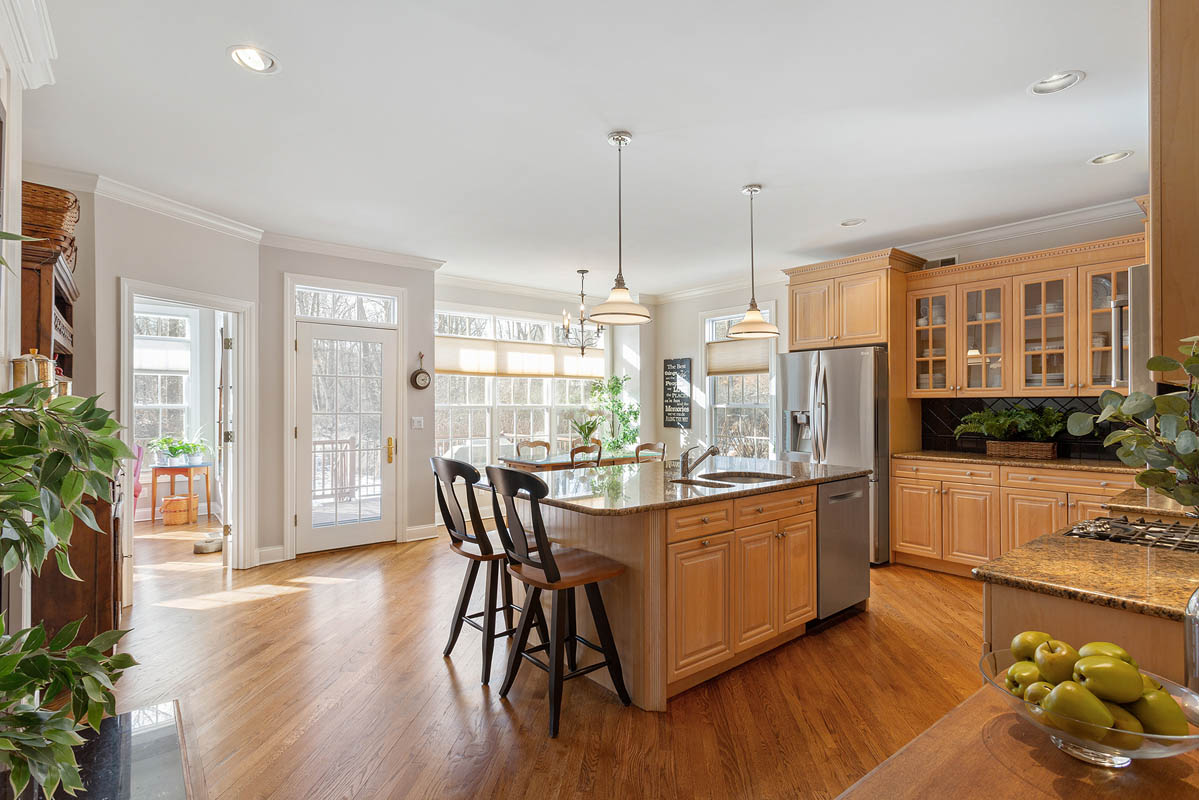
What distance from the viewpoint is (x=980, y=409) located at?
4.89m

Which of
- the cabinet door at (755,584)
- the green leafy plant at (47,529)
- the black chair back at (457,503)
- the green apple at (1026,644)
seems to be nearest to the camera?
the green leafy plant at (47,529)

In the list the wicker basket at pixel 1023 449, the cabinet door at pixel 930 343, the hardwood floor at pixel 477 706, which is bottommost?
the hardwood floor at pixel 477 706

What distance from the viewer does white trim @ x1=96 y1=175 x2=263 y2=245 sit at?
146 inches

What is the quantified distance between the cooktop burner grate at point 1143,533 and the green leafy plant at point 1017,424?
8.01ft

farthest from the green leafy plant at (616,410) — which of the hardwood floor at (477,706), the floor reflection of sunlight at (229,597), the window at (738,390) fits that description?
the floor reflection of sunlight at (229,597)

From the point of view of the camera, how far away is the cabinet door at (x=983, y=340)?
4.46m

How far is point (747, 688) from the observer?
2760 mm

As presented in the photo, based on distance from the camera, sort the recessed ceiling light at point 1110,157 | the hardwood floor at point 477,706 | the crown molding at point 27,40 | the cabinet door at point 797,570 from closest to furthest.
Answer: the crown molding at point 27,40
the hardwood floor at point 477,706
the cabinet door at point 797,570
the recessed ceiling light at point 1110,157

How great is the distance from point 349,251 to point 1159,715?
5524mm

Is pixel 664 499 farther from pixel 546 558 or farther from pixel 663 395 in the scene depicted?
pixel 663 395

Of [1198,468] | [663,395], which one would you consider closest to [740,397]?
[663,395]

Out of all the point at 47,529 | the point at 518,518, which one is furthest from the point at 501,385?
the point at 47,529

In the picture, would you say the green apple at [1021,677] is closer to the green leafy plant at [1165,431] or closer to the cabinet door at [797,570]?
the green leafy plant at [1165,431]

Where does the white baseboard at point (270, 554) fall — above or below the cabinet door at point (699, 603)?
below
